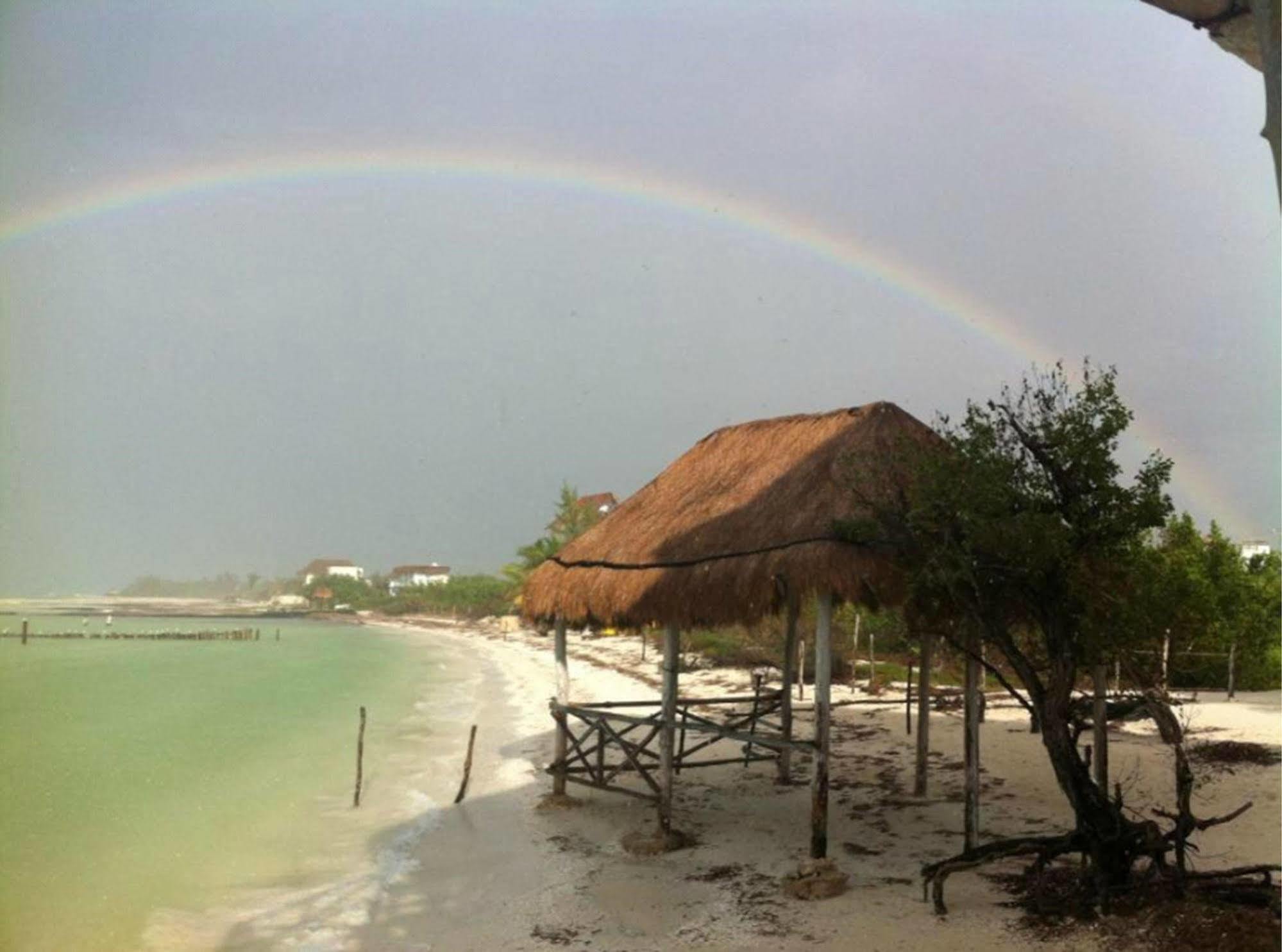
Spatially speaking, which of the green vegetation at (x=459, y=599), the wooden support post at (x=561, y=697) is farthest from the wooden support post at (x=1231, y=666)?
the green vegetation at (x=459, y=599)

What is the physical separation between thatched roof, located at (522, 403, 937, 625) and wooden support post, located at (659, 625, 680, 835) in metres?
0.26

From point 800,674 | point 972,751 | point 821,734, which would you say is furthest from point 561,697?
point 800,674

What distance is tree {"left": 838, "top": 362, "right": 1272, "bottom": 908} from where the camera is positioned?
5793 millimetres

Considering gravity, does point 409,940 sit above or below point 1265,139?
below

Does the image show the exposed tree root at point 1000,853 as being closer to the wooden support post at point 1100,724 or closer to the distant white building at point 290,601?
the wooden support post at point 1100,724

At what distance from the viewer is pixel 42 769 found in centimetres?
2045

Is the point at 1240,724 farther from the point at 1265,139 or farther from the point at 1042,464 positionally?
the point at 1265,139

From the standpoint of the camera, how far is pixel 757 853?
8398 mm

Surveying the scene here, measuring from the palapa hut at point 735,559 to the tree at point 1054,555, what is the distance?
827mm

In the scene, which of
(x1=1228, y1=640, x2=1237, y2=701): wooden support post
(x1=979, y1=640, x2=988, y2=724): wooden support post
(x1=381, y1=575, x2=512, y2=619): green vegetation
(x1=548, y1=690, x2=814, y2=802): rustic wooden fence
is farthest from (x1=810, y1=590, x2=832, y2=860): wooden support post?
(x1=381, y1=575, x2=512, y2=619): green vegetation

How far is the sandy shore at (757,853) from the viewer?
21.2 ft

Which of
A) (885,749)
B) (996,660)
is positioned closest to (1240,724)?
(996,660)

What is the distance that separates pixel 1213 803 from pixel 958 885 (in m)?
3.36

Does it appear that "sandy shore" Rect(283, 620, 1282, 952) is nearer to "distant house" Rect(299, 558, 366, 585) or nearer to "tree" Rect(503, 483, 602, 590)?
"tree" Rect(503, 483, 602, 590)
